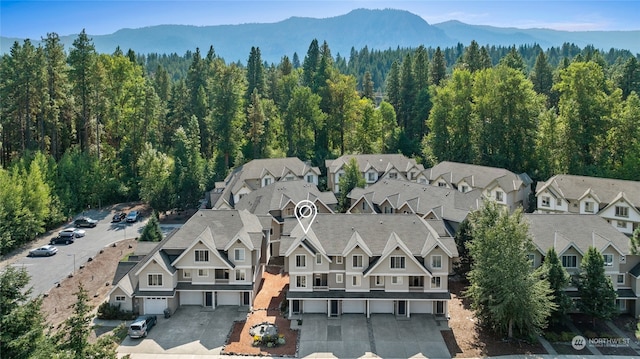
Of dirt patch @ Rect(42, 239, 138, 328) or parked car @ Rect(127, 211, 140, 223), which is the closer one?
dirt patch @ Rect(42, 239, 138, 328)

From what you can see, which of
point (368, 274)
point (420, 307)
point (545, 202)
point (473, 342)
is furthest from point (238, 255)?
point (545, 202)

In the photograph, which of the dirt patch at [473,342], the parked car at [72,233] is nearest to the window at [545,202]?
the dirt patch at [473,342]

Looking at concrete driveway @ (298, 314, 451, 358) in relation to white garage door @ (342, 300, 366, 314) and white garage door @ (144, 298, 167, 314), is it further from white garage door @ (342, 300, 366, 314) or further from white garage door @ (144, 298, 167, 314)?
white garage door @ (144, 298, 167, 314)

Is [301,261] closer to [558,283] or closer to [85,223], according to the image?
[558,283]

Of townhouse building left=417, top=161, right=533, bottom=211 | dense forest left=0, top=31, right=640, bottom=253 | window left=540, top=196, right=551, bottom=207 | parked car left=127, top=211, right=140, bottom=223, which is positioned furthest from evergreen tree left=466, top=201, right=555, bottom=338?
parked car left=127, top=211, right=140, bottom=223

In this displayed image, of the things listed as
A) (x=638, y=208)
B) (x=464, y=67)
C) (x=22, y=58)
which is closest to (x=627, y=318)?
(x=638, y=208)

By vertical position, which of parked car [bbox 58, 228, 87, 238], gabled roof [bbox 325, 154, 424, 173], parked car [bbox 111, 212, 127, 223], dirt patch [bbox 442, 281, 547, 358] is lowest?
dirt patch [bbox 442, 281, 547, 358]
